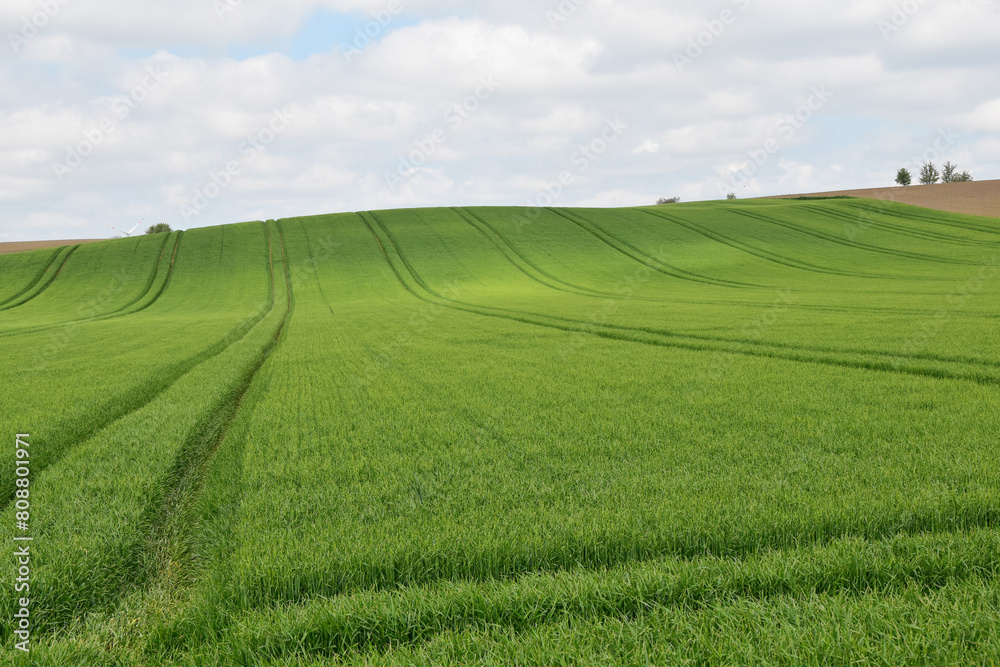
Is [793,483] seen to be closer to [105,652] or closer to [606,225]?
[105,652]

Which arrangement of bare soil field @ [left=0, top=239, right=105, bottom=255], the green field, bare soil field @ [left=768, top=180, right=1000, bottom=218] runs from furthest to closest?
bare soil field @ [left=0, top=239, right=105, bottom=255]
bare soil field @ [left=768, top=180, right=1000, bottom=218]
the green field

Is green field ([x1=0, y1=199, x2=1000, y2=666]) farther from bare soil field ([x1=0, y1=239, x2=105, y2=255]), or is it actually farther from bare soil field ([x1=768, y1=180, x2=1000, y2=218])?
bare soil field ([x1=0, y1=239, x2=105, y2=255])

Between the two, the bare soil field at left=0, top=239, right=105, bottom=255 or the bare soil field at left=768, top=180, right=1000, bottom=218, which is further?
the bare soil field at left=0, top=239, right=105, bottom=255

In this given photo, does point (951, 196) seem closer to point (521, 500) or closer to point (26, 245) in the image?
point (521, 500)

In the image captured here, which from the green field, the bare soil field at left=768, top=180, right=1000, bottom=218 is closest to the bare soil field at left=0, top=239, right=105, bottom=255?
the green field

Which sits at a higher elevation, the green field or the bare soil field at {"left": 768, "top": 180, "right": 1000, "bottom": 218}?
the bare soil field at {"left": 768, "top": 180, "right": 1000, "bottom": 218}

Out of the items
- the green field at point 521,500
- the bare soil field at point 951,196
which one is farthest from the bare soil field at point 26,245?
the bare soil field at point 951,196

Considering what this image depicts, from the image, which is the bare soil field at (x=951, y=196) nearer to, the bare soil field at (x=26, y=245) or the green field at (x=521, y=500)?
the green field at (x=521, y=500)

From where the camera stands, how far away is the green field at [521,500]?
3775mm

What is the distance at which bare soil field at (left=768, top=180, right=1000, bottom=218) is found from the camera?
84.2m

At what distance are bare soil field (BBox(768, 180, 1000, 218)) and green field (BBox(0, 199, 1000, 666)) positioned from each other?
87598 mm

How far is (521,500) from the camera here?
582 cm

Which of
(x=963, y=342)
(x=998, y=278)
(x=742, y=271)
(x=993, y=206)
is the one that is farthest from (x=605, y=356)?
(x=993, y=206)

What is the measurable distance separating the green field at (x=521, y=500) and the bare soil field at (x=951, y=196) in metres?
87.6
